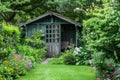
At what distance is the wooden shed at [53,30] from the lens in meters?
19.5

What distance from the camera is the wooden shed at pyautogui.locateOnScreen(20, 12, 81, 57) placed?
63.8 feet

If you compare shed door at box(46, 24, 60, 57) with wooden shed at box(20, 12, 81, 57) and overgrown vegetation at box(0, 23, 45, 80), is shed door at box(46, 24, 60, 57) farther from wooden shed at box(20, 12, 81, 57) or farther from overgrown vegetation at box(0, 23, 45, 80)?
overgrown vegetation at box(0, 23, 45, 80)

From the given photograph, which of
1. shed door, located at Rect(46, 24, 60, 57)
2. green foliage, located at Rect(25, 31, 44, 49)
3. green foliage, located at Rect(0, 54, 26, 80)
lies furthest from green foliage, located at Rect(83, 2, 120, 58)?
shed door, located at Rect(46, 24, 60, 57)

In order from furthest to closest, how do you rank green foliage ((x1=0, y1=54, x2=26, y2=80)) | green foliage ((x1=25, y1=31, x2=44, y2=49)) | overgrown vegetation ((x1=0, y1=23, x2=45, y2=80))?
green foliage ((x1=25, y1=31, x2=44, y2=49))
overgrown vegetation ((x1=0, y1=23, x2=45, y2=80))
green foliage ((x1=0, y1=54, x2=26, y2=80))

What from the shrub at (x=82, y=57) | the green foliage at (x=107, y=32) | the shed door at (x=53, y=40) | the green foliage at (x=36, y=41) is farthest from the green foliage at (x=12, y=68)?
the shed door at (x=53, y=40)

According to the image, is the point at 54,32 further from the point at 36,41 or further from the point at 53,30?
the point at 36,41

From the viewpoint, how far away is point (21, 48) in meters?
14.7

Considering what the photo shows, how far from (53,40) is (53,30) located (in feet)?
2.37

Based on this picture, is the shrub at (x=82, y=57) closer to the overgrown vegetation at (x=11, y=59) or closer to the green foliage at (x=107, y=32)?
the overgrown vegetation at (x=11, y=59)

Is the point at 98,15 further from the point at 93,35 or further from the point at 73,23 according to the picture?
the point at 73,23

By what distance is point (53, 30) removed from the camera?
64.6ft

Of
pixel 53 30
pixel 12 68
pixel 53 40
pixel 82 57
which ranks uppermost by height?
pixel 53 30

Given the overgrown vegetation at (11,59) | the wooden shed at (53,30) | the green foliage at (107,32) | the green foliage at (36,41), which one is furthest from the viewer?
the wooden shed at (53,30)

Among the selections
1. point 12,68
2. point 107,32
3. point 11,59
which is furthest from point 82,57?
point 12,68
